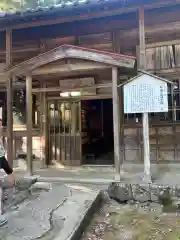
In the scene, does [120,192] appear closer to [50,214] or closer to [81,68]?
[50,214]

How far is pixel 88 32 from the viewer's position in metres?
8.55

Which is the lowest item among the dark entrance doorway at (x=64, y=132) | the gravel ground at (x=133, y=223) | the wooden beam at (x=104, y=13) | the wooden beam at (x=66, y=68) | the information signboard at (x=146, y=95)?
the gravel ground at (x=133, y=223)

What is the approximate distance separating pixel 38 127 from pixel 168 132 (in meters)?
4.22

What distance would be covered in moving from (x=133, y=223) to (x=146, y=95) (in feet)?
9.07

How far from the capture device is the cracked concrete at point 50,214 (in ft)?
12.7

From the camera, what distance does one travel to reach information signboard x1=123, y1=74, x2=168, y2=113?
600 cm

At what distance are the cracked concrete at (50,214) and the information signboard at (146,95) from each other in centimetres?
216

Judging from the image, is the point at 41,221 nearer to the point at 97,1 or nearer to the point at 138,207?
the point at 138,207

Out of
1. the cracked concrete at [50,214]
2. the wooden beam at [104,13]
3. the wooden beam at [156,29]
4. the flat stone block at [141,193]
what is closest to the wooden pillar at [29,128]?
the cracked concrete at [50,214]

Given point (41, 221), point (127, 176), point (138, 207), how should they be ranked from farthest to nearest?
point (127, 176), point (138, 207), point (41, 221)

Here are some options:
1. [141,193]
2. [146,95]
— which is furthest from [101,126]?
[141,193]

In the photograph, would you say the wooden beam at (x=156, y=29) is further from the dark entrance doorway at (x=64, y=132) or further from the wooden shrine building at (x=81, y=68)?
the dark entrance doorway at (x=64, y=132)

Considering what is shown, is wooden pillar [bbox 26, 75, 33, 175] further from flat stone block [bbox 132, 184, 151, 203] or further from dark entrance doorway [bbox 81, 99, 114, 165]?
dark entrance doorway [bbox 81, 99, 114, 165]

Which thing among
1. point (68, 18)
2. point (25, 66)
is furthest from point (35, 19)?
point (25, 66)
